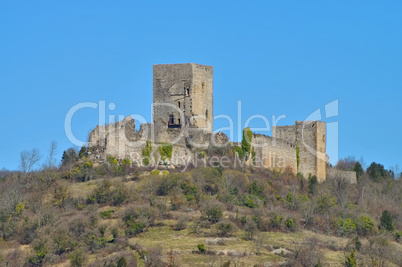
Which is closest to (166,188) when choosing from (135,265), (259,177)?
(259,177)

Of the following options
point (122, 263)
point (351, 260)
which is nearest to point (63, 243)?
point (122, 263)

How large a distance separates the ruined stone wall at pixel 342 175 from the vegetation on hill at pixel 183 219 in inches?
99.8

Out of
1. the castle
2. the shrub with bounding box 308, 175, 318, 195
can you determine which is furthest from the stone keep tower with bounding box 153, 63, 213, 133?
the shrub with bounding box 308, 175, 318, 195

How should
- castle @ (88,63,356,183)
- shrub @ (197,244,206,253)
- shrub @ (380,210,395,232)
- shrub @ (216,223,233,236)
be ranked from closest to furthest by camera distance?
shrub @ (197,244,206,253) → shrub @ (216,223,233,236) → shrub @ (380,210,395,232) → castle @ (88,63,356,183)

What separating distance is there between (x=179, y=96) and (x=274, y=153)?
18.6ft

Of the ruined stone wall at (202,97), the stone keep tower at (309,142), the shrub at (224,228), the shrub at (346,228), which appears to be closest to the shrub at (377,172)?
A: the stone keep tower at (309,142)

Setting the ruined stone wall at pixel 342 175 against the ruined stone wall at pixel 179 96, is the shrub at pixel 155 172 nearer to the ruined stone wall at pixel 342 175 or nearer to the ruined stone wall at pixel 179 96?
the ruined stone wall at pixel 179 96

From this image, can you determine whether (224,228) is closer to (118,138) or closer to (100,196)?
(100,196)

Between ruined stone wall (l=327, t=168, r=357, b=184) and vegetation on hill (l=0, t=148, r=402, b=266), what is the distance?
8.32ft

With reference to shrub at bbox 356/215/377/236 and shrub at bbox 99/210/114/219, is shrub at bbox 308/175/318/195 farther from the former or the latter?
shrub at bbox 99/210/114/219

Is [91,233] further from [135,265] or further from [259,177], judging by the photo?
[259,177]

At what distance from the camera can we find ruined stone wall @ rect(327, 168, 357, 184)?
66.8m

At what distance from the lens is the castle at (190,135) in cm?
5916

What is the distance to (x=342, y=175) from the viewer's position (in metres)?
67.5
